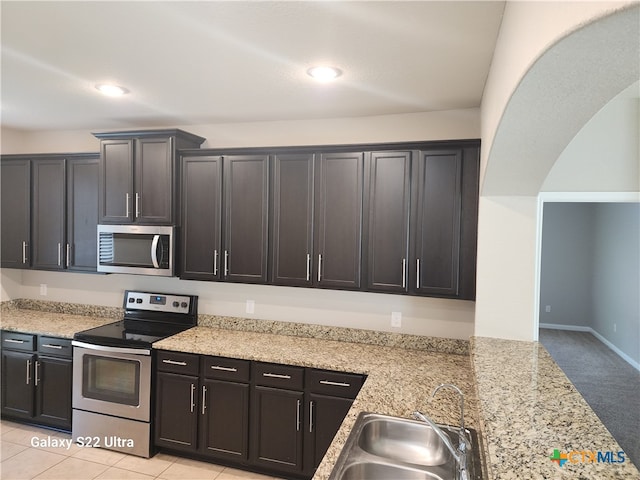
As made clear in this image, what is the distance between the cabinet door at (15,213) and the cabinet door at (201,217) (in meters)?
1.72

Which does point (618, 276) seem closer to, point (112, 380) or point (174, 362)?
point (174, 362)

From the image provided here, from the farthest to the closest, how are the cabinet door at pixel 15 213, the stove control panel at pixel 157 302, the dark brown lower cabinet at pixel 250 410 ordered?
the cabinet door at pixel 15 213 < the stove control panel at pixel 157 302 < the dark brown lower cabinet at pixel 250 410

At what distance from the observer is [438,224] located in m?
2.82

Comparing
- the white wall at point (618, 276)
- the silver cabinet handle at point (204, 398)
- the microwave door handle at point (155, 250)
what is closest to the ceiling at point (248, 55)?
the microwave door handle at point (155, 250)

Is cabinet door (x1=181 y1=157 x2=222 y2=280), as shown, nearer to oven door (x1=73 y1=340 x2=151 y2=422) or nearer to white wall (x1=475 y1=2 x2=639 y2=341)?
oven door (x1=73 y1=340 x2=151 y2=422)

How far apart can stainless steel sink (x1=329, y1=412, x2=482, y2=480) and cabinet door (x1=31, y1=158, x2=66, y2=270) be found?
3.31 metres

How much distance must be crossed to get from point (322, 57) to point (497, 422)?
1.81m

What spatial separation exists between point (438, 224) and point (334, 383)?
1.29 m

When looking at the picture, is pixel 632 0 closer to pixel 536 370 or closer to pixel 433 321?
pixel 536 370

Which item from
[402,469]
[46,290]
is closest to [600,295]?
[402,469]

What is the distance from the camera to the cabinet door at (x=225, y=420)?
2951 millimetres

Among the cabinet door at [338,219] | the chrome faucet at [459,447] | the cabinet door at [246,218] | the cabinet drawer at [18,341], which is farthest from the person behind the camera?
the cabinet drawer at [18,341]

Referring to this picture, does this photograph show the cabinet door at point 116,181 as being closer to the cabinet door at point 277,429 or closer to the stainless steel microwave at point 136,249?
the stainless steel microwave at point 136,249

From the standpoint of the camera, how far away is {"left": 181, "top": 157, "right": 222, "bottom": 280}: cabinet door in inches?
131
